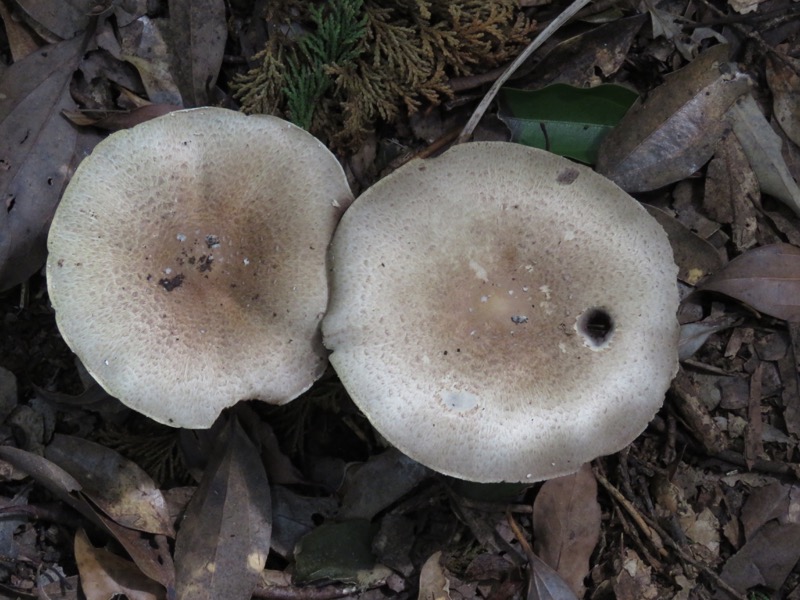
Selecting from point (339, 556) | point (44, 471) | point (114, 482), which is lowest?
point (339, 556)

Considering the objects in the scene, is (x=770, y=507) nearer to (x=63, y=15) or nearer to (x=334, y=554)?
(x=334, y=554)

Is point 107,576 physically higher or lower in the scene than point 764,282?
lower

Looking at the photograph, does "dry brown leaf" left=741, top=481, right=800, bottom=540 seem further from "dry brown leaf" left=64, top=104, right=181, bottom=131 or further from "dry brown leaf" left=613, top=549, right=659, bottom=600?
"dry brown leaf" left=64, top=104, right=181, bottom=131

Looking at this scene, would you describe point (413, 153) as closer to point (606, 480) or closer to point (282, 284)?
point (282, 284)

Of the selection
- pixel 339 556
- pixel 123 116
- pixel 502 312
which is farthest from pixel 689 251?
pixel 123 116

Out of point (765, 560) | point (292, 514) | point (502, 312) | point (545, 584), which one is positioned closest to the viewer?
point (502, 312)

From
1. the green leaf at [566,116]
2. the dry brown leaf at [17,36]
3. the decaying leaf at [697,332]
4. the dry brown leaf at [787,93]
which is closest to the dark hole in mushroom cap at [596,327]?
the decaying leaf at [697,332]
